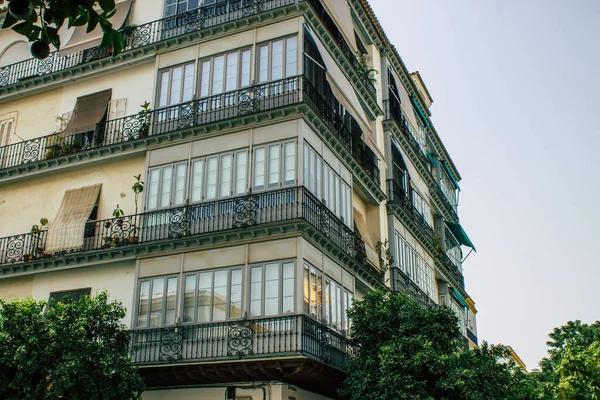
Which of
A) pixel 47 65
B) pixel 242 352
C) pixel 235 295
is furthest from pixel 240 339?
pixel 47 65

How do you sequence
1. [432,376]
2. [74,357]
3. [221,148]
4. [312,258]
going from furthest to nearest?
[221,148] → [312,258] → [432,376] → [74,357]

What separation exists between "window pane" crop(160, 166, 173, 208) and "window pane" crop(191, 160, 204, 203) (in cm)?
84

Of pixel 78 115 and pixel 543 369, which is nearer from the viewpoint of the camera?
pixel 78 115

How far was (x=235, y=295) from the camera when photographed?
1853cm

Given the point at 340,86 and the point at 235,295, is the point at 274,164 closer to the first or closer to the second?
the point at 235,295

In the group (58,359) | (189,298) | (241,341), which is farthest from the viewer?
(189,298)

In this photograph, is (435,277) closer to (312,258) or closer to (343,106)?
(343,106)

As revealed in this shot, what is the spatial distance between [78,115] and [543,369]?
100 ft

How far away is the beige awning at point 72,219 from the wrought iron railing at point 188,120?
5.05ft

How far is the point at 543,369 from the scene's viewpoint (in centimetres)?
4006

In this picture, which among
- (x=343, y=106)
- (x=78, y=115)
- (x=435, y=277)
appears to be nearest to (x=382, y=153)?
(x=343, y=106)

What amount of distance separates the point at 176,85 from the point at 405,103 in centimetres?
1372

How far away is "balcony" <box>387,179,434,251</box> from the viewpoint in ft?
90.8

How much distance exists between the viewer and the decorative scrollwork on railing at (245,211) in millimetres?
19062
